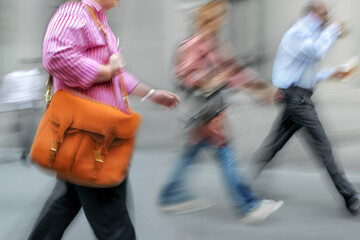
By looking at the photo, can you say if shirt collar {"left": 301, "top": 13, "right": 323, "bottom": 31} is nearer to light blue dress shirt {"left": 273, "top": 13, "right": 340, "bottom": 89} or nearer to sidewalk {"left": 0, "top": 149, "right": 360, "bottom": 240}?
light blue dress shirt {"left": 273, "top": 13, "right": 340, "bottom": 89}

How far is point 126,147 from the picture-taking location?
9.10ft

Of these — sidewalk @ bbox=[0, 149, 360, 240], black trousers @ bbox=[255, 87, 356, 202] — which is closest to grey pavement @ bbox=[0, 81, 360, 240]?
sidewalk @ bbox=[0, 149, 360, 240]

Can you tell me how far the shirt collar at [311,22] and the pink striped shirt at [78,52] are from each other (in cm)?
Result: 245

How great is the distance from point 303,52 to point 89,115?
2.56 meters

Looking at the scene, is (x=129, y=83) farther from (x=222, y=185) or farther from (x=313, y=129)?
(x=222, y=185)

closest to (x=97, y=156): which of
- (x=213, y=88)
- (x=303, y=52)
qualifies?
(x=213, y=88)

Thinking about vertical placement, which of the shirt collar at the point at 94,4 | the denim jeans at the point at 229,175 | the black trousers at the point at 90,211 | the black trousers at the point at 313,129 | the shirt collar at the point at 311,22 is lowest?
the denim jeans at the point at 229,175

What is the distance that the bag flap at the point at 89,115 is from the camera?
263 cm

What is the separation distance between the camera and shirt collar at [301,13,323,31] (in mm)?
4848

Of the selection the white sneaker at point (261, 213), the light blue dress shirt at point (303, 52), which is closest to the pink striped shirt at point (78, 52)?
the white sneaker at point (261, 213)

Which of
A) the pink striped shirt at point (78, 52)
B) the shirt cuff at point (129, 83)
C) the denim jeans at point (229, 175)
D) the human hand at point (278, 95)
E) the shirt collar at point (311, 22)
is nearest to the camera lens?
the pink striped shirt at point (78, 52)

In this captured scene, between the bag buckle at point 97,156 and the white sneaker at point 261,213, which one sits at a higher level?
the bag buckle at point 97,156

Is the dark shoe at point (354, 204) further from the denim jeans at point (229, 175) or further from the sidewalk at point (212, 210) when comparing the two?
the denim jeans at point (229, 175)

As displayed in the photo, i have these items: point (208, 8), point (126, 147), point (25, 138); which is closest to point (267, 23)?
point (25, 138)
